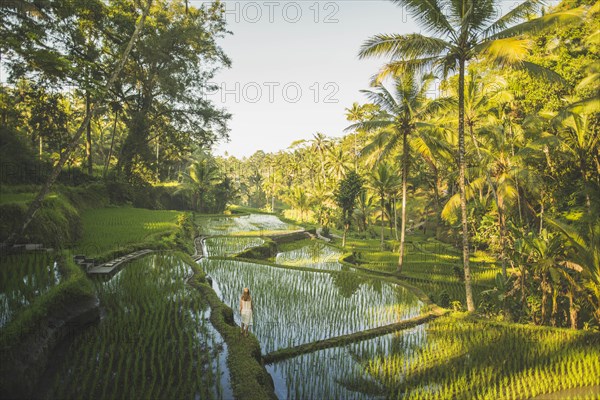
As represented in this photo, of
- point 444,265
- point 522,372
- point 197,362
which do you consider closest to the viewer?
point 197,362

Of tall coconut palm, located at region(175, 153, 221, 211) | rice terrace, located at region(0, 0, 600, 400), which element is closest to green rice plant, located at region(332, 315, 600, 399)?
rice terrace, located at region(0, 0, 600, 400)

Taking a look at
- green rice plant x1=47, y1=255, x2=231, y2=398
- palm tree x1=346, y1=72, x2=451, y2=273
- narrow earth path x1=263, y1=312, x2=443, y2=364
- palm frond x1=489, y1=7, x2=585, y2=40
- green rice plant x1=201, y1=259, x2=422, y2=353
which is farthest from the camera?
palm tree x1=346, y1=72, x2=451, y2=273

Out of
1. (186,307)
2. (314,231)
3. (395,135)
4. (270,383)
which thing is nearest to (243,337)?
(270,383)

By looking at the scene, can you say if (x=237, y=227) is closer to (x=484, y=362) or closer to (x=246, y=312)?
(x=246, y=312)

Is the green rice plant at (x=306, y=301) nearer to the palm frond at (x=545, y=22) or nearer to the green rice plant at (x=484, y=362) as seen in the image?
the green rice plant at (x=484, y=362)

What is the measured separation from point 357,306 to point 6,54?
64.3 feet

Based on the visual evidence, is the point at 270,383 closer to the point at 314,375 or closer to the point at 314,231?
the point at 314,375

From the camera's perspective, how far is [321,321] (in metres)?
9.18

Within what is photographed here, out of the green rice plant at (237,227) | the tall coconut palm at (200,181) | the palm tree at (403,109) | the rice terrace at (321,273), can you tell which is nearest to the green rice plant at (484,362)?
the rice terrace at (321,273)

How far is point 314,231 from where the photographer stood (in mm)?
33219

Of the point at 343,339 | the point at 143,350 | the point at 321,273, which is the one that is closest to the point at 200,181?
the point at 321,273

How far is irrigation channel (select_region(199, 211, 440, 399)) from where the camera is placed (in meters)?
6.23

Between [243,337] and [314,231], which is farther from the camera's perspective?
[314,231]

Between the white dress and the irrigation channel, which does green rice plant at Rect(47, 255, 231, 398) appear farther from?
the irrigation channel
